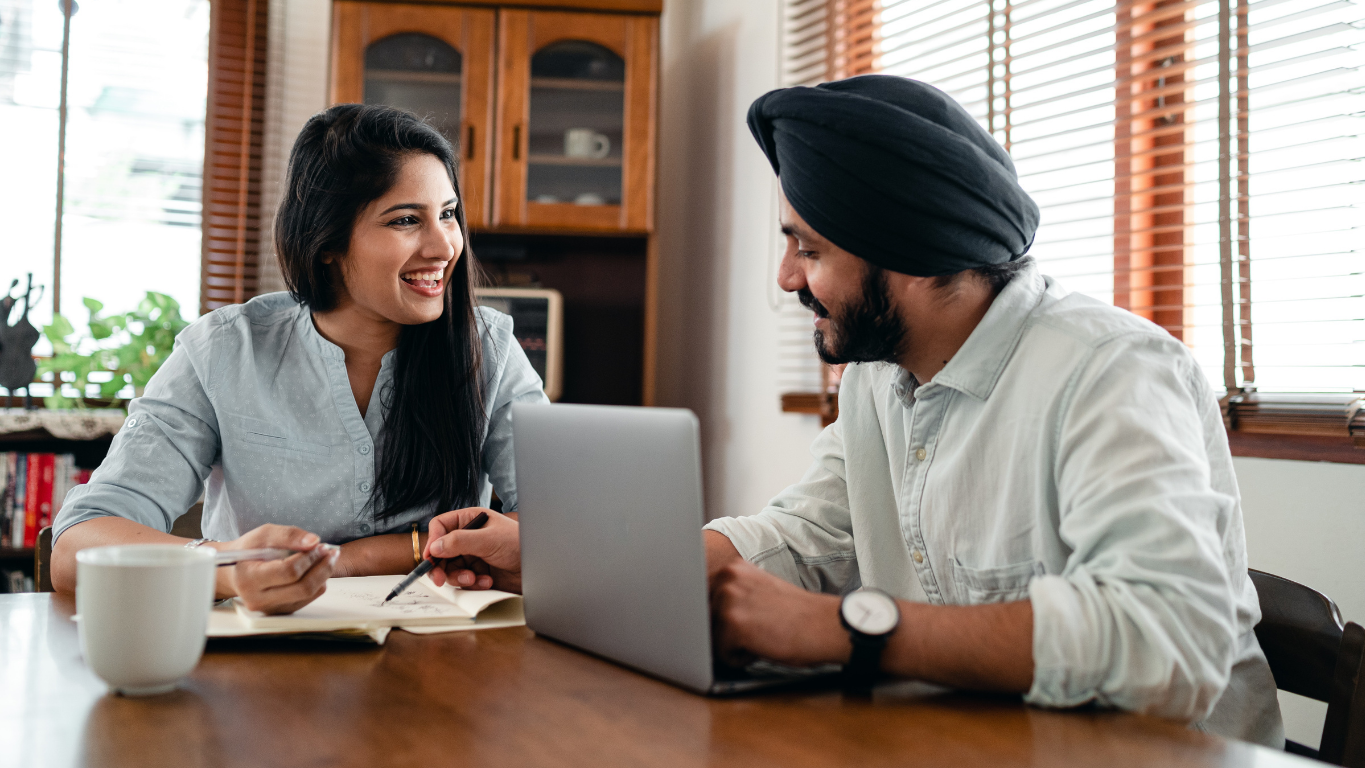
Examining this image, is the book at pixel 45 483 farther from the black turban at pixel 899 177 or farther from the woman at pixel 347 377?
the black turban at pixel 899 177

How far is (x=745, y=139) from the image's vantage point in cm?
295

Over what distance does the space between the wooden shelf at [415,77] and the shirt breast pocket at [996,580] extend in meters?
2.43

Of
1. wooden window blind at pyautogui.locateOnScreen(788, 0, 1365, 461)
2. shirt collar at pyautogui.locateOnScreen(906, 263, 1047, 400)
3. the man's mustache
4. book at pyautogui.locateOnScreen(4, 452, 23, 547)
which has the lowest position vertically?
book at pyautogui.locateOnScreen(4, 452, 23, 547)

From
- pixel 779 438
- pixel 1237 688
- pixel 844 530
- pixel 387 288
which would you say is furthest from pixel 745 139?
pixel 1237 688

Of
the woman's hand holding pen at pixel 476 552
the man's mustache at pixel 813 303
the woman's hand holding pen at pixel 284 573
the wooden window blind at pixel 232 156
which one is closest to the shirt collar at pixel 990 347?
the man's mustache at pixel 813 303

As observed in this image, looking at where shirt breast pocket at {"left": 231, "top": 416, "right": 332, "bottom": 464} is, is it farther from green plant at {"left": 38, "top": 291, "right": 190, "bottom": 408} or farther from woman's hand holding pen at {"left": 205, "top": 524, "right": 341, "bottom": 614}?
green plant at {"left": 38, "top": 291, "right": 190, "bottom": 408}

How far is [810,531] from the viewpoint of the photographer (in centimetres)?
111

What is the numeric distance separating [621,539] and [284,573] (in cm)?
31

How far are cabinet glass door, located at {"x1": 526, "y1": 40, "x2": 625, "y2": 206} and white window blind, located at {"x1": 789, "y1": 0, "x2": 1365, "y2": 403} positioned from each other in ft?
3.41

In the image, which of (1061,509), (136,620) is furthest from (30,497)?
(1061,509)

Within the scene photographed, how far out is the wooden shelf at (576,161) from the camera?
2928mm

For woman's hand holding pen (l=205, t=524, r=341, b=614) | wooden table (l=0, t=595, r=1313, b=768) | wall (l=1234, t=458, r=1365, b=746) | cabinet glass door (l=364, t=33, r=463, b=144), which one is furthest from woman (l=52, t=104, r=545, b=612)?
cabinet glass door (l=364, t=33, r=463, b=144)

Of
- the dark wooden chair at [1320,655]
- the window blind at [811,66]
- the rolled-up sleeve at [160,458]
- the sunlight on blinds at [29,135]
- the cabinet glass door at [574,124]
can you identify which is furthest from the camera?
the sunlight on blinds at [29,135]

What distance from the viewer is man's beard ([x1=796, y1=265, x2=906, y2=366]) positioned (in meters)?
1.01
